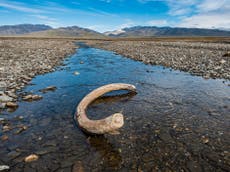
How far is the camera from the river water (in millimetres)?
4797

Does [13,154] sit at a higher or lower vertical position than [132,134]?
higher

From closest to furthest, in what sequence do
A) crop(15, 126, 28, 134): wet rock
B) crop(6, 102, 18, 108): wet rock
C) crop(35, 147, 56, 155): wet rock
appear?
crop(35, 147, 56, 155): wet rock < crop(15, 126, 28, 134): wet rock < crop(6, 102, 18, 108): wet rock

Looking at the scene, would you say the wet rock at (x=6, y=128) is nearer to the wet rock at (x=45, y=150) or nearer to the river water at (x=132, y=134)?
the river water at (x=132, y=134)

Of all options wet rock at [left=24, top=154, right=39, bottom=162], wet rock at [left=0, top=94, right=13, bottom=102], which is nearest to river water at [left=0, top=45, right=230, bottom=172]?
wet rock at [left=24, top=154, right=39, bottom=162]

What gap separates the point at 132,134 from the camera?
616 cm

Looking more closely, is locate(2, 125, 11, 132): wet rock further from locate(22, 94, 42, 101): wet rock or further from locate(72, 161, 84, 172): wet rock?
locate(72, 161, 84, 172): wet rock

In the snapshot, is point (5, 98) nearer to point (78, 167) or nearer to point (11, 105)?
point (11, 105)

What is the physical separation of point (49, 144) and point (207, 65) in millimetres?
16150

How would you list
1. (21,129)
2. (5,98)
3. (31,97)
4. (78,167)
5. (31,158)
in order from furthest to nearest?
(31,97) < (5,98) < (21,129) < (31,158) < (78,167)

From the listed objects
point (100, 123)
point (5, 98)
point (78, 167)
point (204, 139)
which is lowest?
point (204, 139)

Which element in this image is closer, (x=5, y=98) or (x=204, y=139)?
(x=204, y=139)

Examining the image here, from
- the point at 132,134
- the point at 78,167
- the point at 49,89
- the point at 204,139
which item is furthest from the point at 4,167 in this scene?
the point at 49,89

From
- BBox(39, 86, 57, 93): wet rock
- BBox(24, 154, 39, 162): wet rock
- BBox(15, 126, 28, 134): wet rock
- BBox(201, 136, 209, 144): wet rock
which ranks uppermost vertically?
BBox(15, 126, 28, 134): wet rock

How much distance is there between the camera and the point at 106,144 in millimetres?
5578
